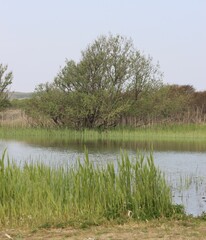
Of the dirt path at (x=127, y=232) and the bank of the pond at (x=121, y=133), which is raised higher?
the bank of the pond at (x=121, y=133)

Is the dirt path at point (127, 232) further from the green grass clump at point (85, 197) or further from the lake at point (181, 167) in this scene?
the lake at point (181, 167)

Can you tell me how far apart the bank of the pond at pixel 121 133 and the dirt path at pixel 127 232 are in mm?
25450

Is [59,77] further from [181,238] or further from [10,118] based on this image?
[181,238]

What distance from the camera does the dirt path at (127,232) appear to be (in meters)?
6.89

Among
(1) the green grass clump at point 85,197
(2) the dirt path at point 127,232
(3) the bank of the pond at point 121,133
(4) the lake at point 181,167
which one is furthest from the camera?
(3) the bank of the pond at point 121,133

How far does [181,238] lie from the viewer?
6770 mm

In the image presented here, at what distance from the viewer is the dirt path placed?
22.6 ft

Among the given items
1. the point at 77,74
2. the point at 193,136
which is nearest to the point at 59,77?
the point at 77,74

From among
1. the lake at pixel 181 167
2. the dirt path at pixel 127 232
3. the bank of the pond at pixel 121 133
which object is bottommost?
the lake at pixel 181 167

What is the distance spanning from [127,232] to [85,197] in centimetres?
139

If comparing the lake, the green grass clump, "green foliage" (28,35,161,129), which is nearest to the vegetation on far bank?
"green foliage" (28,35,161,129)

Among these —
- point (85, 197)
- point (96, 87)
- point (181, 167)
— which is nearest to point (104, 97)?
point (96, 87)

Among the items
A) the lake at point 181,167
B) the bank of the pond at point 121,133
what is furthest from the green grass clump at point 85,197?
the bank of the pond at point 121,133

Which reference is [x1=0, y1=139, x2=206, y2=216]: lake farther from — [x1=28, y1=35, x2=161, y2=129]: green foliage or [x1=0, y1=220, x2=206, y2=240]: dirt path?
[x1=28, y1=35, x2=161, y2=129]: green foliage
